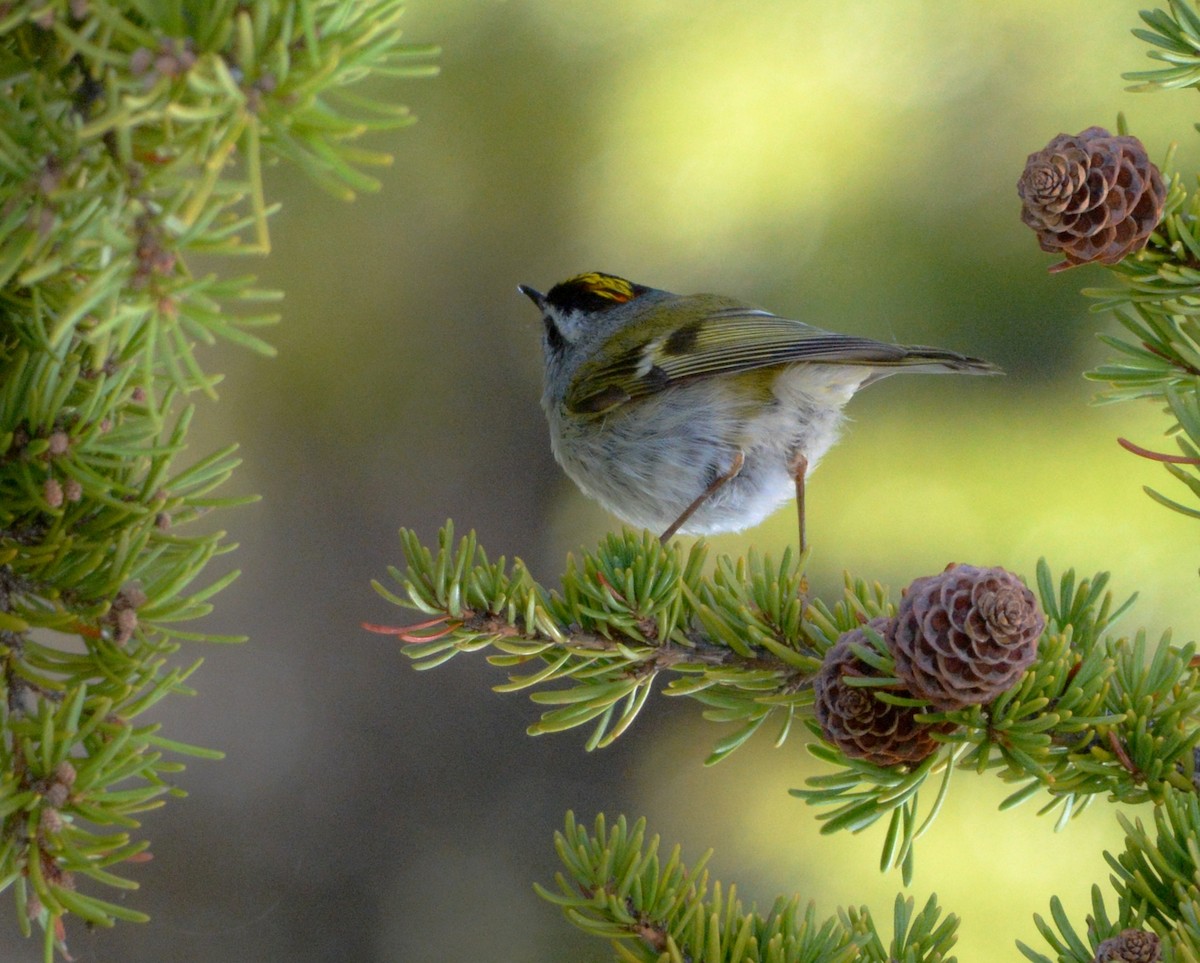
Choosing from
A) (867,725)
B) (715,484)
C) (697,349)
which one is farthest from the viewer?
(697,349)

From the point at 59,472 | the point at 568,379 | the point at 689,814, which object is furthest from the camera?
the point at 689,814

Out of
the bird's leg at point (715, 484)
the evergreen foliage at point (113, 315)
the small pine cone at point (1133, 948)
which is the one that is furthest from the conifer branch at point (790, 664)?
the bird's leg at point (715, 484)

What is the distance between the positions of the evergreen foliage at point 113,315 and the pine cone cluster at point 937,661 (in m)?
0.44

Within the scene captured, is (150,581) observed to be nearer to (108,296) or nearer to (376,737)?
(108,296)

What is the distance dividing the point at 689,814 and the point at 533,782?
0.43 m

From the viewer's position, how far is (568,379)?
2.12 m

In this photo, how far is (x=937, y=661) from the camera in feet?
2.56

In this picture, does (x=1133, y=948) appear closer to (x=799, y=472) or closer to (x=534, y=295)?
(x=799, y=472)

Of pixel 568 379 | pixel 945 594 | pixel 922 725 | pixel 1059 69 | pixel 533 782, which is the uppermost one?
pixel 1059 69

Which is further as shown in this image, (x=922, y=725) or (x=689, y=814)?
(x=689, y=814)

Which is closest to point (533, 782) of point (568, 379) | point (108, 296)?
point (568, 379)

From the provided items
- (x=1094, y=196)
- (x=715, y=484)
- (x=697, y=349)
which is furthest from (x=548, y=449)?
(x=1094, y=196)

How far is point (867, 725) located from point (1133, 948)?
21 centimetres

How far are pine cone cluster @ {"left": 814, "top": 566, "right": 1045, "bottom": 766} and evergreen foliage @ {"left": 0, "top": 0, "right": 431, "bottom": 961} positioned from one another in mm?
444
